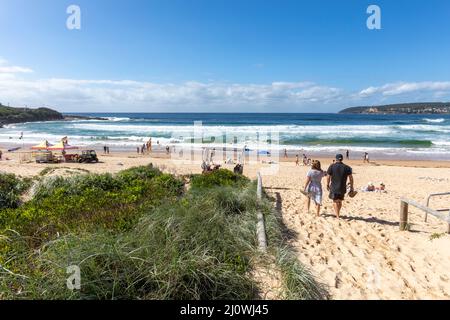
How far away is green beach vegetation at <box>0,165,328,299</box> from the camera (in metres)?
3.29

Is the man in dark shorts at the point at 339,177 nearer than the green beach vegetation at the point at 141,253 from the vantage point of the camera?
No

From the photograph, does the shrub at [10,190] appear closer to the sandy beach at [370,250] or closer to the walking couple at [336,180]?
the sandy beach at [370,250]

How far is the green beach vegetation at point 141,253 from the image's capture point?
10.8 feet

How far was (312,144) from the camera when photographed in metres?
37.6

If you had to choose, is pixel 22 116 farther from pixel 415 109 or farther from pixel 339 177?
pixel 415 109

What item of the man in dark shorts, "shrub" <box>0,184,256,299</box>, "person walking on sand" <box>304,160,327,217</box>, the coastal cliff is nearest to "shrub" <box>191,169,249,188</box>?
"person walking on sand" <box>304,160,327,217</box>

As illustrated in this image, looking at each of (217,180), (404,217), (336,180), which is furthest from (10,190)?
(404,217)

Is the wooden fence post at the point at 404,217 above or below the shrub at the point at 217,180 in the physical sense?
below

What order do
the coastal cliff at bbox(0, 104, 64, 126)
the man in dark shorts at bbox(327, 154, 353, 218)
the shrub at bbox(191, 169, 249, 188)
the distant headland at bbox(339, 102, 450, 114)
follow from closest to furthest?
1. the man in dark shorts at bbox(327, 154, 353, 218)
2. the shrub at bbox(191, 169, 249, 188)
3. the coastal cliff at bbox(0, 104, 64, 126)
4. the distant headland at bbox(339, 102, 450, 114)

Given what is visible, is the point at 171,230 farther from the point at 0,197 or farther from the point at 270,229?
the point at 0,197

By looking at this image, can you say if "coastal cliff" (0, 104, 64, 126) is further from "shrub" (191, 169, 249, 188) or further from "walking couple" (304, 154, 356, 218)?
"walking couple" (304, 154, 356, 218)

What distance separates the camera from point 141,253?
Result: 3.71 metres

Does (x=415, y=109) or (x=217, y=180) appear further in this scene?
(x=415, y=109)

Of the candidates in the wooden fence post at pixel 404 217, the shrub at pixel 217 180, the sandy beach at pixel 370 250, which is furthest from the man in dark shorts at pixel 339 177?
the shrub at pixel 217 180
